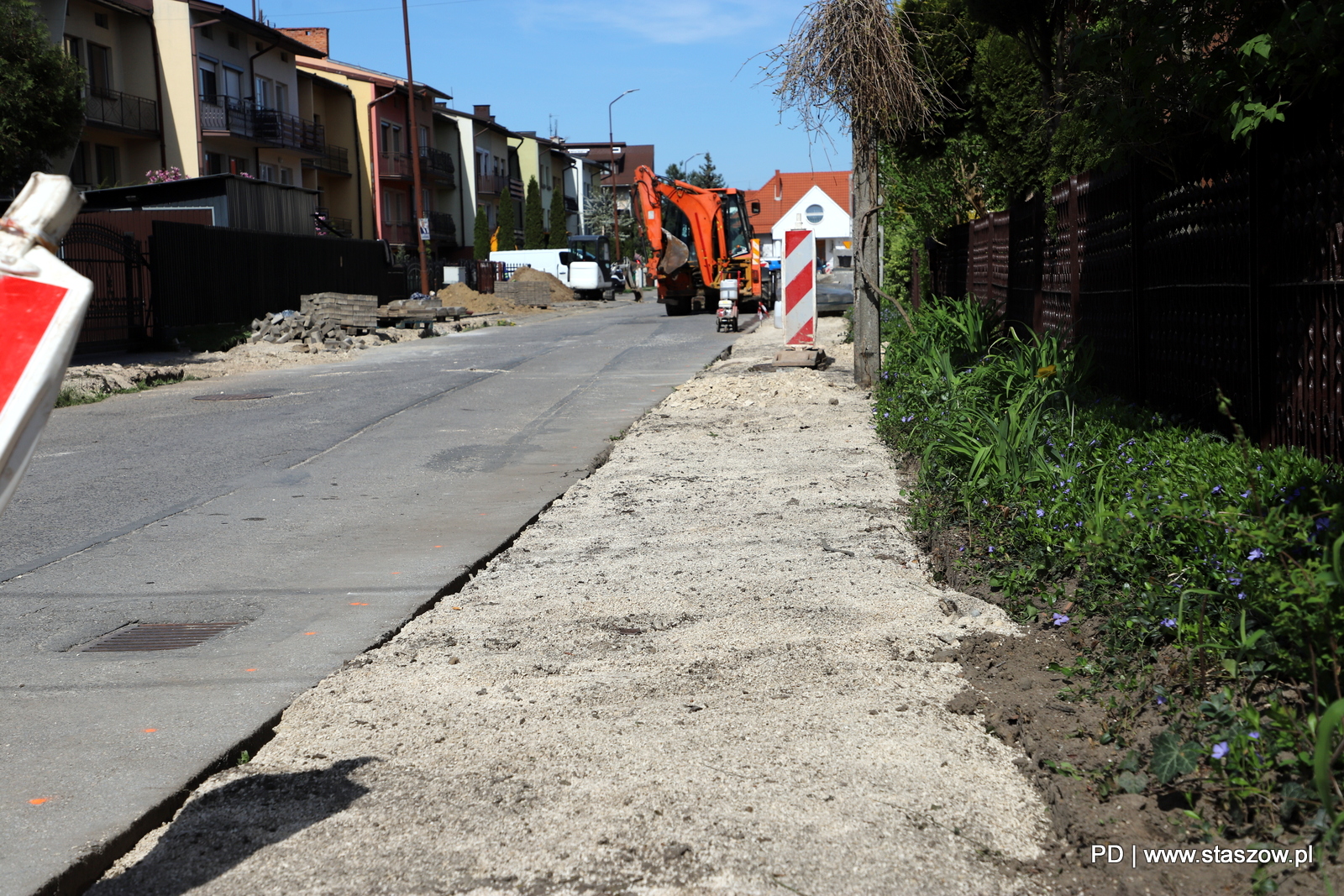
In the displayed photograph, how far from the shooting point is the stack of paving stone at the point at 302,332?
25.3 metres

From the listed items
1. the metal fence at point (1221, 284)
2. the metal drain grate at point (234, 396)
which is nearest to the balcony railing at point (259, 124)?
the metal drain grate at point (234, 396)

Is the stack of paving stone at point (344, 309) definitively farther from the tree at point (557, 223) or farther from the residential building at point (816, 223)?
the tree at point (557, 223)

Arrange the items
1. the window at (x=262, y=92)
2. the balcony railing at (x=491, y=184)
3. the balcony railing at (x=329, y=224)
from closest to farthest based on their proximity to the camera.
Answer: the balcony railing at (x=329, y=224) < the window at (x=262, y=92) < the balcony railing at (x=491, y=184)

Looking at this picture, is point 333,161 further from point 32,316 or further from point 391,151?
point 32,316

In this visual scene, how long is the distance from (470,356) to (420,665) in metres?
17.9

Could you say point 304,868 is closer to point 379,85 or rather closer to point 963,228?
point 963,228

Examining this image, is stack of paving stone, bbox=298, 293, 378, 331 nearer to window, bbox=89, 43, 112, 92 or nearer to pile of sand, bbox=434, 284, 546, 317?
window, bbox=89, 43, 112, 92

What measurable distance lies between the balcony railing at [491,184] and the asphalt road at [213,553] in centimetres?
6329

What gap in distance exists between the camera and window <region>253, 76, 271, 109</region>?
4712 cm

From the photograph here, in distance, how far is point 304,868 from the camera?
279 centimetres

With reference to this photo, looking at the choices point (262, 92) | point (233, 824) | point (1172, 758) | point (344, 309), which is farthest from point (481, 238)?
point (1172, 758)

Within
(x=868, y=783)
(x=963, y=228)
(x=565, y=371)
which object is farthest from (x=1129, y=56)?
(x=565, y=371)

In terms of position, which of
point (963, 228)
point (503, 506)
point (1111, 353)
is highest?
point (963, 228)

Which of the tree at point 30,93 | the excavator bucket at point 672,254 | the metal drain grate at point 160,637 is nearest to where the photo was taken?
the metal drain grate at point 160,637
